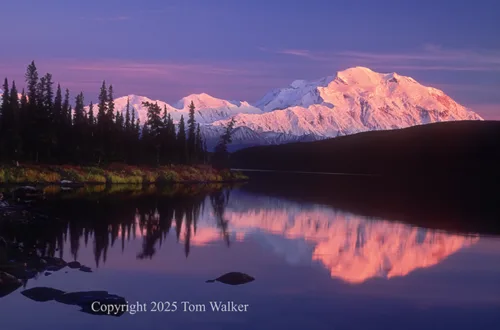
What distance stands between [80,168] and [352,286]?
68722 mm

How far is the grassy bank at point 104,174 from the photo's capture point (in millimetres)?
73562

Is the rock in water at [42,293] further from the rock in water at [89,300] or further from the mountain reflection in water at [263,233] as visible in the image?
the mountain reflection in water at [263,233]

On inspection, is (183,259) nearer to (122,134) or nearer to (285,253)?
(285,253)

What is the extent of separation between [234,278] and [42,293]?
6.98m

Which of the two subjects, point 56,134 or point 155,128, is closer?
point 56,134

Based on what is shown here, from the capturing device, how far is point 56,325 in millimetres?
16391

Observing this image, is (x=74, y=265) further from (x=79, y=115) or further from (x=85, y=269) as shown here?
(x=79, y=115)

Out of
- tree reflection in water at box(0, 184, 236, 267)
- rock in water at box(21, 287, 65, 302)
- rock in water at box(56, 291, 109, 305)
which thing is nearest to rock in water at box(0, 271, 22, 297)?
rock in water at box(21, 287, 65, 302)

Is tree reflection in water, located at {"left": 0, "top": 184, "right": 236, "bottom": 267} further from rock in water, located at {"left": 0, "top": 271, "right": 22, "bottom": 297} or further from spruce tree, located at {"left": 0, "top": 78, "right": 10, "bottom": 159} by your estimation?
spruce tree, located at {"left": 0, "top": 78, "right": 10, "bottom": 159}

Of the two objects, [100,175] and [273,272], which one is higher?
[100,175]

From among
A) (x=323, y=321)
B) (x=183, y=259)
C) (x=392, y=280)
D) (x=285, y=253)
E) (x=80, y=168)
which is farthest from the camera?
(x=80, y=168)

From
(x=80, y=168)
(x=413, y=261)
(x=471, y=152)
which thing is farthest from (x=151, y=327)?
(x=471, y=152)

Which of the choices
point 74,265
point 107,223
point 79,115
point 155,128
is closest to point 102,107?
point 79,115

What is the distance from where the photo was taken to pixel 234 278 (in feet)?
73.7
